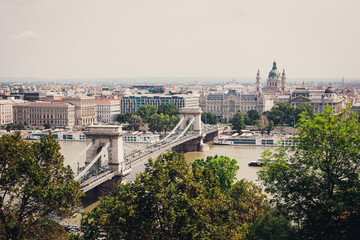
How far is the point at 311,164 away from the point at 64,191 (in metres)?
6.07

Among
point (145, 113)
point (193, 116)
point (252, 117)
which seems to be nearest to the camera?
point (193, 116)

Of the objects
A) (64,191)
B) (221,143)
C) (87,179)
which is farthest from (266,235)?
(221,143)

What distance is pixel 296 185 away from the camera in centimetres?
1192

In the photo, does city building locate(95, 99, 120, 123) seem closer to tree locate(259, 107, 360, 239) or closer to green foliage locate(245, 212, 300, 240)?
green foliage locate(245, 212, 300, 240)

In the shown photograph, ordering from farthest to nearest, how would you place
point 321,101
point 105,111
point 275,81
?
point 275,81
point 105,111
point 321,101

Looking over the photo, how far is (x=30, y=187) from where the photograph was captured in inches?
447

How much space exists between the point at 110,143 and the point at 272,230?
13.9 metres

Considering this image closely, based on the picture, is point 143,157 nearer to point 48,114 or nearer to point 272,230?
point 272,230

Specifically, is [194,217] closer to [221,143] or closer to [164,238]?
[164,238]

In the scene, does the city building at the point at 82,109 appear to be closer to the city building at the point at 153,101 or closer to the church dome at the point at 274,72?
the city building at the point at 153,101

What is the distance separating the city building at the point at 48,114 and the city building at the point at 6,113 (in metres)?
1.74

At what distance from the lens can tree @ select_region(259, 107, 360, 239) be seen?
10.7 metres

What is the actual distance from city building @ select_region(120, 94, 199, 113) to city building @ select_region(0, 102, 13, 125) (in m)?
17.8

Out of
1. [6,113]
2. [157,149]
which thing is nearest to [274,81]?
[6,113]
